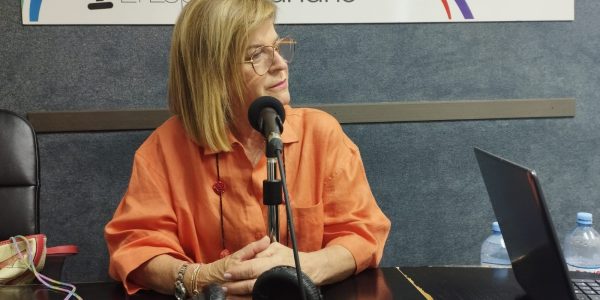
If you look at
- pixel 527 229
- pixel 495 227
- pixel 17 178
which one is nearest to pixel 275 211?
pixel 527 229

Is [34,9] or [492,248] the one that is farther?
[492,248]

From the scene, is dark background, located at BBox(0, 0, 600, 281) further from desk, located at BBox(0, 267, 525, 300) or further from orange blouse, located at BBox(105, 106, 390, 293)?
desk, located at BBox(0, 267, 525, 300)

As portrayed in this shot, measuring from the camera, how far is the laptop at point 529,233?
731mm

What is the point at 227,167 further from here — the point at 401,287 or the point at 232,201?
the point at 401,287

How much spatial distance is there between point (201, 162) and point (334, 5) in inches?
33.4

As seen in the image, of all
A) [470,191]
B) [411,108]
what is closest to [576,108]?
[470,191]

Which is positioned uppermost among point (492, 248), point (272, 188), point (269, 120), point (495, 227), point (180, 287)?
point (269, 120)

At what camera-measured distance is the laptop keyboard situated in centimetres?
94

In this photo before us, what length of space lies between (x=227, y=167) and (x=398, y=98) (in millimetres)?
871

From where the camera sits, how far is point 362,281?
1.04 m

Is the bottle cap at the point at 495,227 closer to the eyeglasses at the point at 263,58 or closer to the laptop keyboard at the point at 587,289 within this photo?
the laptop keyboard at the point at 587,289

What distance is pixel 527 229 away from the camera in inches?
32.7

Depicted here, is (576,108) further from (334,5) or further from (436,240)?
(334,5)

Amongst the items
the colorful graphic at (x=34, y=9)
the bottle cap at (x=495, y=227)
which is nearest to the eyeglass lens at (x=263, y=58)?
the colorful graphic at (x=34, y=9)
